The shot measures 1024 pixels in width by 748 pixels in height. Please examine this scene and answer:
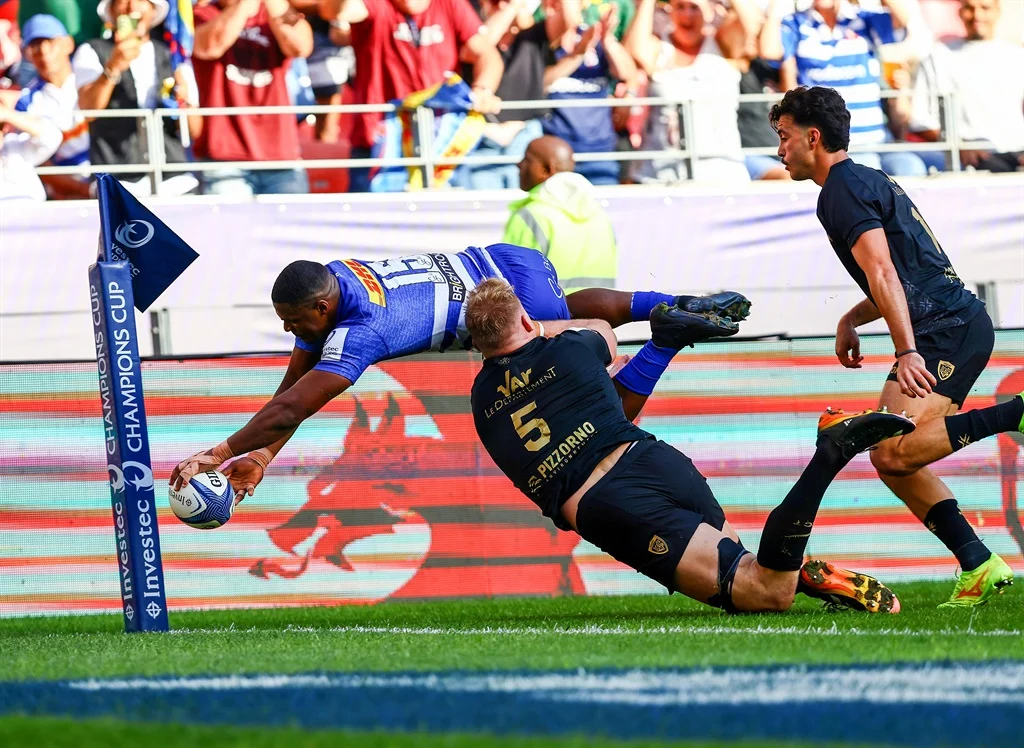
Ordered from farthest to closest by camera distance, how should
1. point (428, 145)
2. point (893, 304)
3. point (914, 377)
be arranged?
point (428, 145) → point (893, 304) → point (914, 377)

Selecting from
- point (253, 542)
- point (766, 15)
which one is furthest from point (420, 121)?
point (253, 542)

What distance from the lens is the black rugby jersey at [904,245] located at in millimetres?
6355

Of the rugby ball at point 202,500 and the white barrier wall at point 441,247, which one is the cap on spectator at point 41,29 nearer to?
the white barrier wall at point 441,247

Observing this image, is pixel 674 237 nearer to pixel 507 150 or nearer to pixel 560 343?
pixel 507 150

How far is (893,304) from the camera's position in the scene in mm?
6094

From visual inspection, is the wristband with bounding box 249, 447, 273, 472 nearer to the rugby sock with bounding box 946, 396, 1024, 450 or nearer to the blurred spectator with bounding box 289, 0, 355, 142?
the rugby sock with bounding box 946, 396, 1024, 450

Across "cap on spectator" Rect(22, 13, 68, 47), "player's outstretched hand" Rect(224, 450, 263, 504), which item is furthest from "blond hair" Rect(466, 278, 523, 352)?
"cap on spectator" Rect(22, 13, 68, 47)

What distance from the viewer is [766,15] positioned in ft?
43.5

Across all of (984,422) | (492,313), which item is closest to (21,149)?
(492,313)

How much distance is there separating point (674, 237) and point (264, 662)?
789 centimetres

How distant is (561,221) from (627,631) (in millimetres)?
3502

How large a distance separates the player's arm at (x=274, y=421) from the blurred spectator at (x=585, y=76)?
21.1ft

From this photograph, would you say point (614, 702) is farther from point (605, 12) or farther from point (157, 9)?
point (605, 12)

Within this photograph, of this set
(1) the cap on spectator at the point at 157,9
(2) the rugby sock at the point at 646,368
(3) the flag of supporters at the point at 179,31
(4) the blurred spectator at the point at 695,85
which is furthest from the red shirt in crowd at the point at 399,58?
(2) the rugby sock at the point at 646,368
